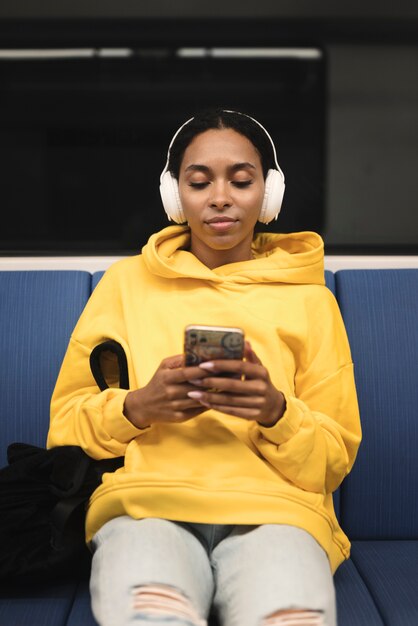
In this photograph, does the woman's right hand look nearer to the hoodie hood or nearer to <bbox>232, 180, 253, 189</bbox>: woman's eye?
the hoodie hood

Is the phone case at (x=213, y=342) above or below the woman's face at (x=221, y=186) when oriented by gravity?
below

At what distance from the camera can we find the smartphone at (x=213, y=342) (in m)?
1.32

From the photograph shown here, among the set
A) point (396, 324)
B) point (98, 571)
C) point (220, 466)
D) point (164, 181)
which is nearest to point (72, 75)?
point (164, 181)

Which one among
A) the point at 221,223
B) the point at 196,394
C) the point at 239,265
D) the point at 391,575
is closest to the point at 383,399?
the point at 391,575

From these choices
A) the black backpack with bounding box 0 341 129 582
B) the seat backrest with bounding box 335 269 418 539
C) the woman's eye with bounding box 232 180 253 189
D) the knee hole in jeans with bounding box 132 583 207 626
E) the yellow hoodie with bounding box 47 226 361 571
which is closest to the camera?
the knee hole in jeans with bounding box 132 583 207 626

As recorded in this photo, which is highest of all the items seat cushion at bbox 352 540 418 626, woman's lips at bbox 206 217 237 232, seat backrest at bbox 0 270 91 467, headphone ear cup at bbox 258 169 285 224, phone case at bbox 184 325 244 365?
headphone ear cup at bbox 258 169 285 224

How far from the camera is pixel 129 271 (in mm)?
1804

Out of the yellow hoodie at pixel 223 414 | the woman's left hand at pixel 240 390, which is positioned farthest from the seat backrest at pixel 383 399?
the woman's left hand at pixel 240 390

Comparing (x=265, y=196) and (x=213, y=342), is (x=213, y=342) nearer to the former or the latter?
(x=213, y=342)

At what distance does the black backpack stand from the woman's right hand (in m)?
0.18

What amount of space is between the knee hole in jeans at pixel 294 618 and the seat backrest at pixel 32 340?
1000 mm

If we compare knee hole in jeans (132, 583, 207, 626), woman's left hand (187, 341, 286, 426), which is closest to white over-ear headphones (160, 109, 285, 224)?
woman's left hand (187, 341, 286, 426)

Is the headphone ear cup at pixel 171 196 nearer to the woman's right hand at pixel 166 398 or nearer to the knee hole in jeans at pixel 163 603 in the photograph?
the woman's right hand at pixel 166 398

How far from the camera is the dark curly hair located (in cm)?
175
